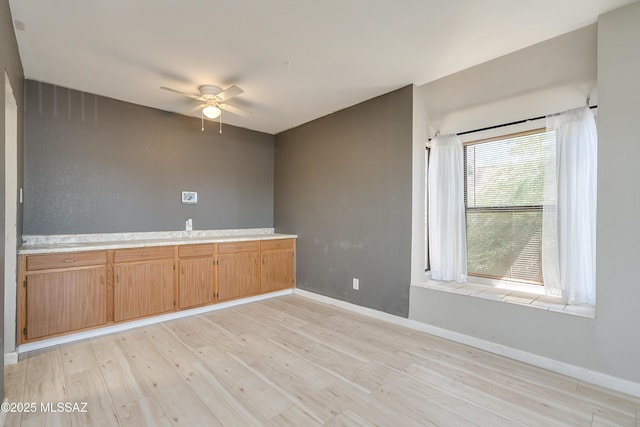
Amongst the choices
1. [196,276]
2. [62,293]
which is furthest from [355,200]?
[62,293]

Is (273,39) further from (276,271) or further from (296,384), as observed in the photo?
(276,271)

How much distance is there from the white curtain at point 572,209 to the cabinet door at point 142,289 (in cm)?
380

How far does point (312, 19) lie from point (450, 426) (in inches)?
108

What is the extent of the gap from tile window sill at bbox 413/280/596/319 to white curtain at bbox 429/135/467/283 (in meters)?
0.17

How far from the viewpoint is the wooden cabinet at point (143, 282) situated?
3.08 m

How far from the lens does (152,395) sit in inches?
78.3

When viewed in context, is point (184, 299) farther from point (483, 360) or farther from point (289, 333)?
point (483, 360)

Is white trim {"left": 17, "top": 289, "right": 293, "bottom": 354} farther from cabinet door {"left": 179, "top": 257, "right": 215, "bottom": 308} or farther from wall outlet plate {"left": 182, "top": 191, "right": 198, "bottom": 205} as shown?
wall outlet plate {"left": 182, "top": 191, "right": 198, "bottom": 205}

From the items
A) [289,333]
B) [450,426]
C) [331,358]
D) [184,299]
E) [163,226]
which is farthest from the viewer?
[163,226]

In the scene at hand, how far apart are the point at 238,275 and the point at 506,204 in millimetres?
3241

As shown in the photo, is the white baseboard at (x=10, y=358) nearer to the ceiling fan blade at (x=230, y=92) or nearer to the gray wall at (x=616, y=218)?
the ceiling fan blade at (x=230, y=92)

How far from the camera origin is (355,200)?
149 inches

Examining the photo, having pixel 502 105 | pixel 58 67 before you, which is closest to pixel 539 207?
pixel 502 105

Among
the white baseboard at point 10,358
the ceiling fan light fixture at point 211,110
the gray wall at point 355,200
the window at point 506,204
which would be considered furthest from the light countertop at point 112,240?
the window at point 506,204
